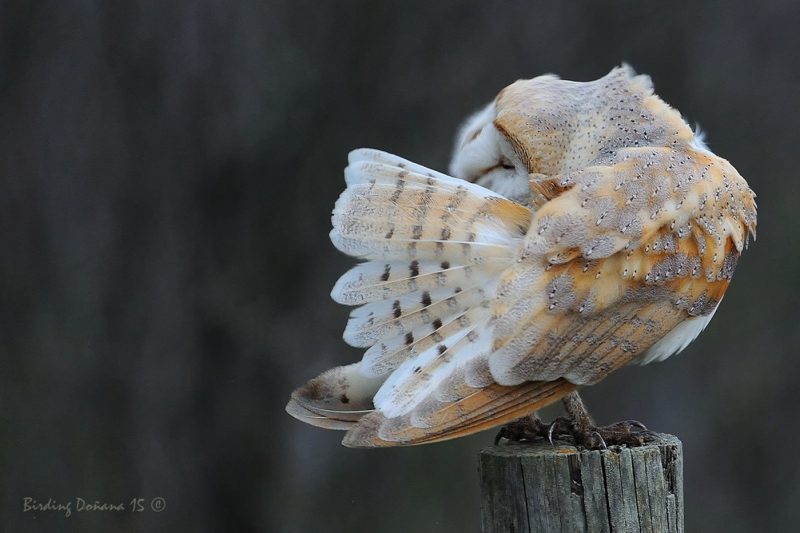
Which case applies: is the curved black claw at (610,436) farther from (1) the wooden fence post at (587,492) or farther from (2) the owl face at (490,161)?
(2) the owl face at (490,161)

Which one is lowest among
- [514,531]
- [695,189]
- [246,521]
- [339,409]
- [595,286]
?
[246,521]

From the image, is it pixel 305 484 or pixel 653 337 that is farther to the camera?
pixel 305 484

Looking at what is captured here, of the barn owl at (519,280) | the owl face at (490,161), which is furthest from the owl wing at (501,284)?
the owl face at (490,161)

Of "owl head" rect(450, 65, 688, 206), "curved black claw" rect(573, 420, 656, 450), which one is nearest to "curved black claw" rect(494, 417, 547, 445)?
"curved black claw" rect(573, 420, 656, 450)

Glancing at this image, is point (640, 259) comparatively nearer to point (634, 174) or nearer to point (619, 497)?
point (634, 174)

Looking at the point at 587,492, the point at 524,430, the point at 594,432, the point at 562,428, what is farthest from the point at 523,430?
the point at 587,492

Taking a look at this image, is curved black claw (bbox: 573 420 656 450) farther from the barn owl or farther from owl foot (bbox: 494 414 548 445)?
owl foot (bbox: 494 414 548 445)

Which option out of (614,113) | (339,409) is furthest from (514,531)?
(614,113)
